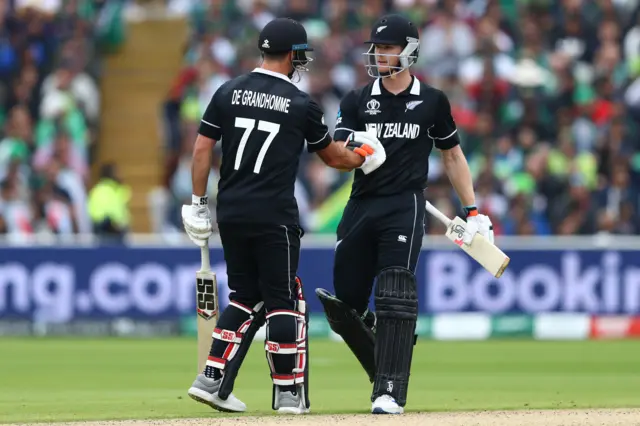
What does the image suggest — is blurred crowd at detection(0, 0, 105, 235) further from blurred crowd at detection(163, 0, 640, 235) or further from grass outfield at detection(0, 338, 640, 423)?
grass outfield at detection(0, 338, 640, 423)

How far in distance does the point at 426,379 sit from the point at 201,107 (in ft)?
27.5

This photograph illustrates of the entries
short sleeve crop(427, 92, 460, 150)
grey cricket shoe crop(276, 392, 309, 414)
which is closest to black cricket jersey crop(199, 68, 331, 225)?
short sleeve crop(427, 92, 460, 150)

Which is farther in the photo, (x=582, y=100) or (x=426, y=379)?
(x=582, y=100)

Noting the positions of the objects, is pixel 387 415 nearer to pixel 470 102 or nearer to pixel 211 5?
pixel 470 102

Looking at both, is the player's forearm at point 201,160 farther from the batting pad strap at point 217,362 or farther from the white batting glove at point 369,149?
the batting pad strap at point 217,362

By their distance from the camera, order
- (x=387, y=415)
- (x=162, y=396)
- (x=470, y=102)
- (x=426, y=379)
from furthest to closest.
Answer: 1. (x=470, y=102)
2. (x=426, y=379)
3. (x=162, y=396)
4. (x=387, y=415)

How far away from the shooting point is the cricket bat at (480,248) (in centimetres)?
915

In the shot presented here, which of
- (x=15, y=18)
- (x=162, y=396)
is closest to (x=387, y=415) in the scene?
(x=162, y=396)

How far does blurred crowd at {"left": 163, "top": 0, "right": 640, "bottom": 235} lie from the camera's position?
59.4 feet

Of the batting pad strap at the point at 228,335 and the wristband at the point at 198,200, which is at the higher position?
the wristband at the point at 198,200

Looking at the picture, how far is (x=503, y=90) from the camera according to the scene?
19.4 meters

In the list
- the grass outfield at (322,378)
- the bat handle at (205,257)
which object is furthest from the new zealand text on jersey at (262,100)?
the grass outfield at (322,378)

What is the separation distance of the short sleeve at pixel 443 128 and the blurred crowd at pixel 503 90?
8.64 metres

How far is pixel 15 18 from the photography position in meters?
20.6
